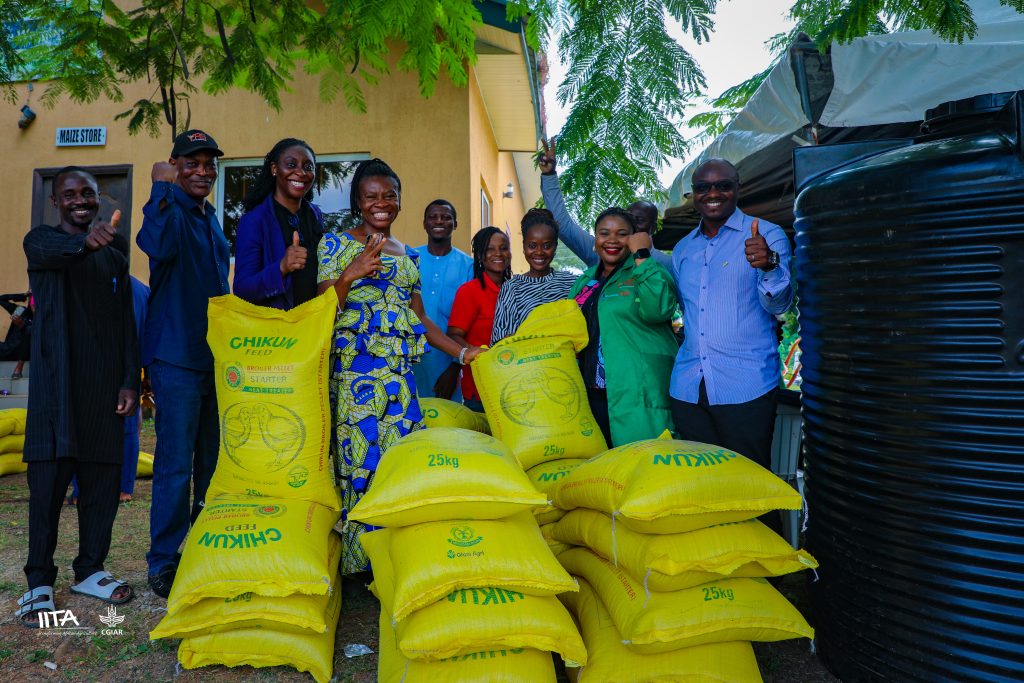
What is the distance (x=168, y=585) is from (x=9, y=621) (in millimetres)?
598

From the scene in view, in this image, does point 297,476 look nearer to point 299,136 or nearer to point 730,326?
point 730,326

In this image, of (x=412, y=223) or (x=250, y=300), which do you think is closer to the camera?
(x=250, y=300)

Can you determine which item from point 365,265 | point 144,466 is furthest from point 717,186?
point 144,466

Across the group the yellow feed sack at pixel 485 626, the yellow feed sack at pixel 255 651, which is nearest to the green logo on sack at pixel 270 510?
the yellow feed sack at pixel 255 651

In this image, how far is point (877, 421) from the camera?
2.14 meters

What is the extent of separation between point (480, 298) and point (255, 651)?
2.19m

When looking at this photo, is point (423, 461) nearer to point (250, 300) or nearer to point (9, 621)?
point (250, 300)

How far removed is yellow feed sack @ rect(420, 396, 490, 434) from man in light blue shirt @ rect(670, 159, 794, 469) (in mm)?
1041

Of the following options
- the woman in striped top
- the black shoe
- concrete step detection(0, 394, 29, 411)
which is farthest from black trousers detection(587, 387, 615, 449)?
concrete step detection(0, 394, 29, 411)

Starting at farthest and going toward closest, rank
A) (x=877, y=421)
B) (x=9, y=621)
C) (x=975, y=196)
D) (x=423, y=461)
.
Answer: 1. (x=9, y=621)
2. (x=423, y=461)
3. (x=877, y=421)
4. (x=975, y=196)

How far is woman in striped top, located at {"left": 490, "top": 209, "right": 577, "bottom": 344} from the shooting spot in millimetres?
3668

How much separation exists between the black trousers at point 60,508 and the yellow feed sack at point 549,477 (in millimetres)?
1862

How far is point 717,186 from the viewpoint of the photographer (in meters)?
3.13

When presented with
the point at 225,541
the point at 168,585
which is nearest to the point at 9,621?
the point at 168,585
